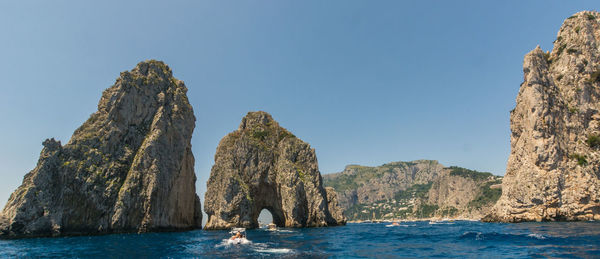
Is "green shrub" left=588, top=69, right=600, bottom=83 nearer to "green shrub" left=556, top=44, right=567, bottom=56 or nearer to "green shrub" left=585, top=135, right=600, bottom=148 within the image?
"green shrub" left=556, top=44, right=567, bottom=56

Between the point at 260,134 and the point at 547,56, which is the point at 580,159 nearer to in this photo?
the point at 547,56

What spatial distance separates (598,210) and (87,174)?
113 m

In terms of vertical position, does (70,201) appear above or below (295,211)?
above

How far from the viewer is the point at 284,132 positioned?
3730 inches

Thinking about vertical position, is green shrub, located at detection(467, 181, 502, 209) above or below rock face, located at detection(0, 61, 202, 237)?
below

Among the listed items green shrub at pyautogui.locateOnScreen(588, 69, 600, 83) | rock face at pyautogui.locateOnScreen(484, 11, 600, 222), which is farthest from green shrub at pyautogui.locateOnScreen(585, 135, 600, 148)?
green shrub at pyautogui.locateOnScreen(588, 69, 600, 83)

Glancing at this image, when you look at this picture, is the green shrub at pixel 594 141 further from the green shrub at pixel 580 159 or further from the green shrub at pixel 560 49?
the green shrub at pixel 560 49

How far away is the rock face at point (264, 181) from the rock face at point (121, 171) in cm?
998

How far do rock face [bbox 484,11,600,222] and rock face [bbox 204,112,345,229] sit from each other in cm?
5016

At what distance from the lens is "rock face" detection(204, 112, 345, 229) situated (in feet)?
255

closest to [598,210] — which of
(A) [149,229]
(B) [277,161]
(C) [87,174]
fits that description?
(B) [277,161]

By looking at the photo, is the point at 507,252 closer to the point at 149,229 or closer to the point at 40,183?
the point at 149,229

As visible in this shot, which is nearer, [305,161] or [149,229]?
[149,229]

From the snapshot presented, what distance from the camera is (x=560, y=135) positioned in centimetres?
7869
